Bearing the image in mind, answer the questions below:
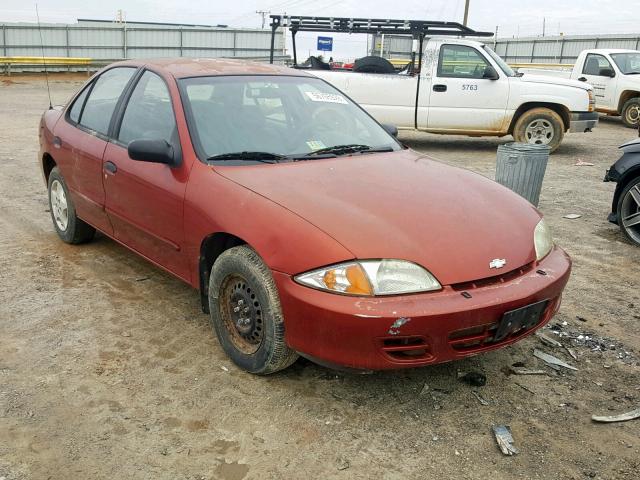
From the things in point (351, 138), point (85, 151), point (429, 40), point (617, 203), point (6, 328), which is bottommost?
point (6, 328)

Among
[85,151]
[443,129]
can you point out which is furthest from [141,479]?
[443,129]

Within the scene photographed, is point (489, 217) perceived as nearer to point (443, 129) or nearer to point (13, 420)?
point (13, 420)

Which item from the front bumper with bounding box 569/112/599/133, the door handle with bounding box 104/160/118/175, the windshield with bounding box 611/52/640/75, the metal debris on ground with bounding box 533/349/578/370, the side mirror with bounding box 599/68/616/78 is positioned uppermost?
the windshield with bounding box 611/52/640/75

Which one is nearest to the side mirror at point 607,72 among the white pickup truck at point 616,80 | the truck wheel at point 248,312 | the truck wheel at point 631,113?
the white pickup truck at point 616,80

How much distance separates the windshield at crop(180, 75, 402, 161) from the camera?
355 centimetres

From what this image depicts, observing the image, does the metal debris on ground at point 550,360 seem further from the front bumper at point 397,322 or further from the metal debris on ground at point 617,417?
the front bumper at point 397,322

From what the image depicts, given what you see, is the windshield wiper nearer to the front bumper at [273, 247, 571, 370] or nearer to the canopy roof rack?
the front bumper at [273, 247, 571, 370]

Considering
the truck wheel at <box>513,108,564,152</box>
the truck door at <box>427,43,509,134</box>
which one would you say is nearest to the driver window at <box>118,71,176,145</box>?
the truck door at <box>427,43,509,134</box>

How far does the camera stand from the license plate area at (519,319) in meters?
2.76

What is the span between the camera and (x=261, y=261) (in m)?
2.93

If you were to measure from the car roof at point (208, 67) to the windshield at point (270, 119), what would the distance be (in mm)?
73

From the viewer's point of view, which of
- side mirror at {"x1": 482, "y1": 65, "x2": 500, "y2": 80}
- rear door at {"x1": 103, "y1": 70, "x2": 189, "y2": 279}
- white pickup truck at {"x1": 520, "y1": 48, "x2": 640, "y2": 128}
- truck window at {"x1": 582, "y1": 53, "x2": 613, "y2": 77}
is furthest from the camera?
truck window at {"x1": 582, "y1": 53, "x2": 613, "y2": 77}

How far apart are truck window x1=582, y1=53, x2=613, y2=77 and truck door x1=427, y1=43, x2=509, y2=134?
5.60 m

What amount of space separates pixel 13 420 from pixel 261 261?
52.7 inches
